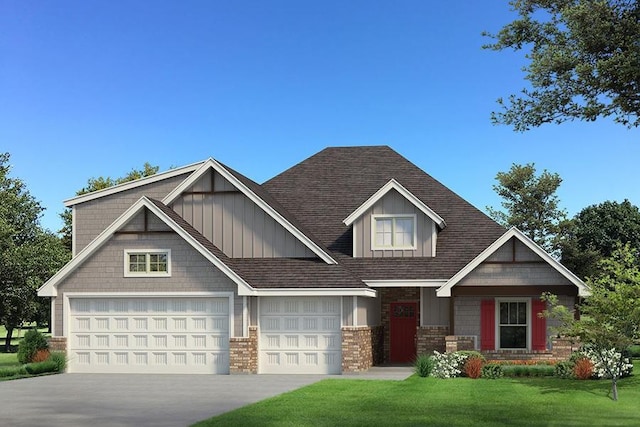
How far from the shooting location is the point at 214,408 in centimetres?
1850

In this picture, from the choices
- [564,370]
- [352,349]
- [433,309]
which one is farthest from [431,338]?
[564,370]

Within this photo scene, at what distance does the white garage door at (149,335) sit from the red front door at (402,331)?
7.23m

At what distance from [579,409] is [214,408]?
25.7ft

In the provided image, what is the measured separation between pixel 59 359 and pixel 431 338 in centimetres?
1294

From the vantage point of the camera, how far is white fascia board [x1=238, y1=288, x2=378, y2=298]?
1091 inches

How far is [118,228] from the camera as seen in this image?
2905cm

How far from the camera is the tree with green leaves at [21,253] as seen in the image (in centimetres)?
4784

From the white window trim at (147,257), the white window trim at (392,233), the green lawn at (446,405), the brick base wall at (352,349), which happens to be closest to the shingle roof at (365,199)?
the white window trim at (392,233)

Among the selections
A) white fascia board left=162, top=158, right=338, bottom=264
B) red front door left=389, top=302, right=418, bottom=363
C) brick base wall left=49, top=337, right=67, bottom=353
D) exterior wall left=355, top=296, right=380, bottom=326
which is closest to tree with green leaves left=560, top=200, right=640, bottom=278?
red front door left=389, top=302, right=418, bottom=363

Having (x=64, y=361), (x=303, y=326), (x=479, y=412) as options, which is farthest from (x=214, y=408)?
(x=64, y=361)

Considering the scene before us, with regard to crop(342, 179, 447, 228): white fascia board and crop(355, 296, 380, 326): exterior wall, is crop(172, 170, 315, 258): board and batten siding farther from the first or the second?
crop(342, 179, 447, 228): white fascia board

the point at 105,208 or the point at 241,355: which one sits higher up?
the point at 105,208

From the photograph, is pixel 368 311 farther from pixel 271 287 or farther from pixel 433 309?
pixel 271 287

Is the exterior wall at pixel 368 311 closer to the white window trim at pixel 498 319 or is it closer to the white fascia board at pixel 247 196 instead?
the white fascia board at pixel 247 196
